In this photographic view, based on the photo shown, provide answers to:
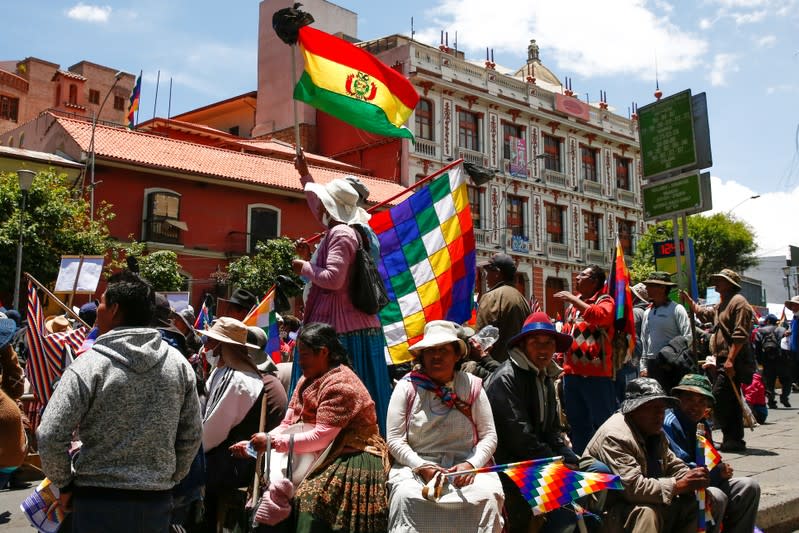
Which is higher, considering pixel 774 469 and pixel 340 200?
pixel 340 200

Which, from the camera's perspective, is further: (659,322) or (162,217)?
(162,217)

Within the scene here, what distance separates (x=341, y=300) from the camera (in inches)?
198

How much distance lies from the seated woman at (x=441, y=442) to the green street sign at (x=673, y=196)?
233 inches

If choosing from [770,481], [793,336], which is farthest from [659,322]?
[793,336]

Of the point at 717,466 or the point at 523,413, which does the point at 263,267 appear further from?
the point at 523,413

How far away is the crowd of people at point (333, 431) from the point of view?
9.93 ft

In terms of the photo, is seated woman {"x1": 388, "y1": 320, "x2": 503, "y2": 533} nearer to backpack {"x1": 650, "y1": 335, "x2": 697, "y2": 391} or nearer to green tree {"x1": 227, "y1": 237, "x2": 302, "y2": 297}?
backpack {"x1": 650, "y1": 335, "x2": 697, "y2": 391}

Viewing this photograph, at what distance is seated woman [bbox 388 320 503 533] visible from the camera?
3824 mm

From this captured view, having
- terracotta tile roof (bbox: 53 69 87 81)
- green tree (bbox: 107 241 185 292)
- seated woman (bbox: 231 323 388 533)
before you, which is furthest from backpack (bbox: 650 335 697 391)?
terracotta tile roof (bbox: 53 69 87 81)

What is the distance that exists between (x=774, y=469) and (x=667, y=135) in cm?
447

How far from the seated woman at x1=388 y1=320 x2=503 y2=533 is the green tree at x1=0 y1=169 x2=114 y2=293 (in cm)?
1844

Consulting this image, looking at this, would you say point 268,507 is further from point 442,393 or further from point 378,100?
point 378,100

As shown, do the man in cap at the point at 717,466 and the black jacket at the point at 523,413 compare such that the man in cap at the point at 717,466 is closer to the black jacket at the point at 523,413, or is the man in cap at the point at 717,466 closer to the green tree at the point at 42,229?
the black jacket at the point at 523,413

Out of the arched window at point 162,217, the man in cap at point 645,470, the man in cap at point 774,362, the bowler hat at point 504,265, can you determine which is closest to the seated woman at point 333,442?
the man in cap at point 645,470
